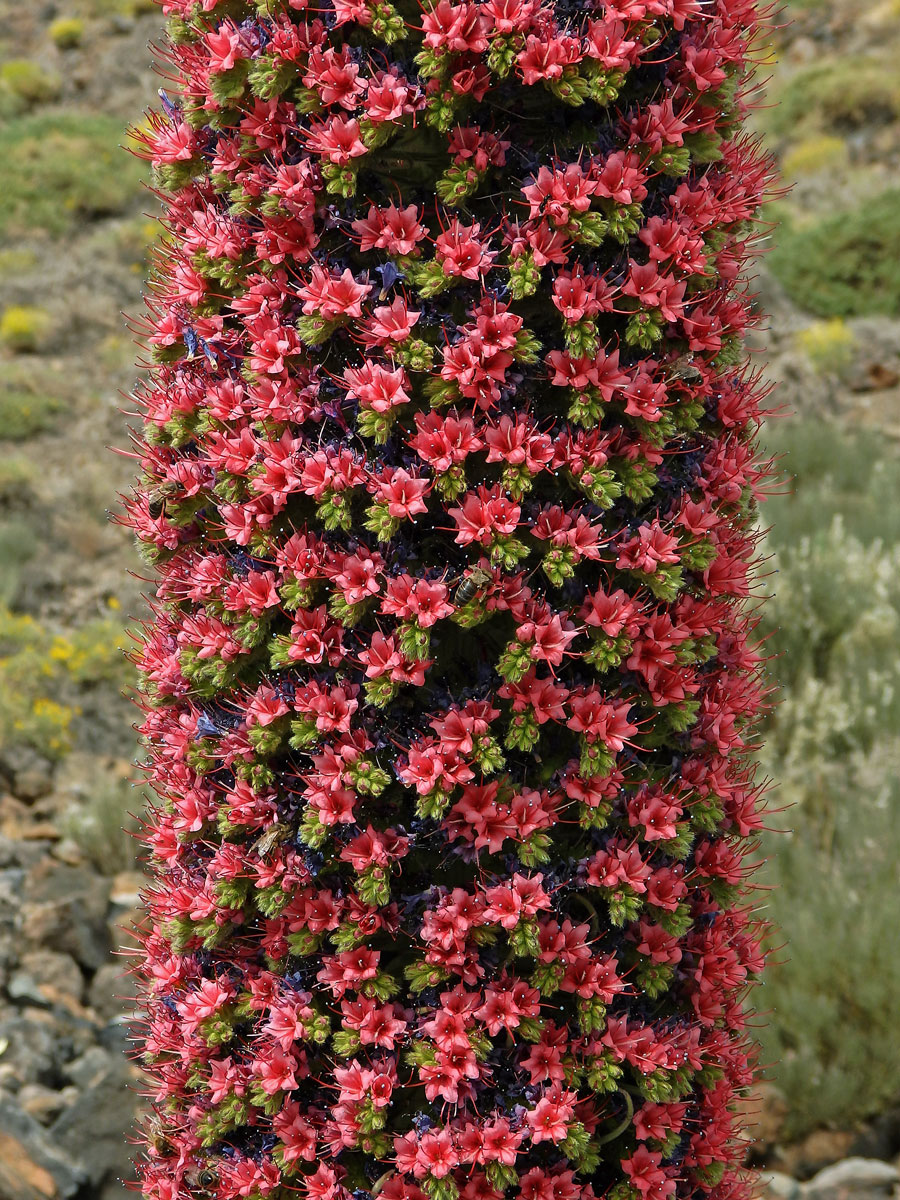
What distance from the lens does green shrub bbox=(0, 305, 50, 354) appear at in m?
11.8

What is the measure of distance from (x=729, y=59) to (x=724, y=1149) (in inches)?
86.6

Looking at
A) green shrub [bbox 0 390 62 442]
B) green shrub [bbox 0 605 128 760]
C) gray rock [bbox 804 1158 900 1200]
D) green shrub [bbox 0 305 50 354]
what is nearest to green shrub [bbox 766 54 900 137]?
green shrub [bbox 0 305 50 354]

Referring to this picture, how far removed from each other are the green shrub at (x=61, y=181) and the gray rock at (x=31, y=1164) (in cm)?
1220

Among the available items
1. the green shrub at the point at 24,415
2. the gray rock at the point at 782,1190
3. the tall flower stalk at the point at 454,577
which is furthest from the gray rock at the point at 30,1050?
the green shrub at the point at 24,415

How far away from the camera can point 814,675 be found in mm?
6707

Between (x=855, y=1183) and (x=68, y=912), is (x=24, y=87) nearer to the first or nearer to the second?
(x=68, y=912)

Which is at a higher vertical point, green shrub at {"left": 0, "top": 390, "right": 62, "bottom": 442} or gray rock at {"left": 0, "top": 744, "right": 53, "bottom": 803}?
green shrub at {"left": 0, "top": 390, "right": 62, "bottom": 442}

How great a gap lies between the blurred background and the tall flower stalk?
2.09 feet

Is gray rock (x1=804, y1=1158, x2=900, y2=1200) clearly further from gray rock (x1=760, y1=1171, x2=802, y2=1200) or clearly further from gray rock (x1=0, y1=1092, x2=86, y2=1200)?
gray rock (x1=0, y1=1092, x2=86, y2=1200)

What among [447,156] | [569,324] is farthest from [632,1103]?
[447,156]

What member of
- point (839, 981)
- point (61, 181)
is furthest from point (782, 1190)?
point (61, 181)

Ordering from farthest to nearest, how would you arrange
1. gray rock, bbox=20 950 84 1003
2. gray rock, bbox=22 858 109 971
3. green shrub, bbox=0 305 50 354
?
green shrub, bbox=0 305 50 354
gray rock, bbox=22 858 109 971
gray rock, bbox=20 950 84 1003

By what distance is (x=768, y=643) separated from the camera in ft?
21.6

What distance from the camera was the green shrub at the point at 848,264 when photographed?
12250 millimetres
